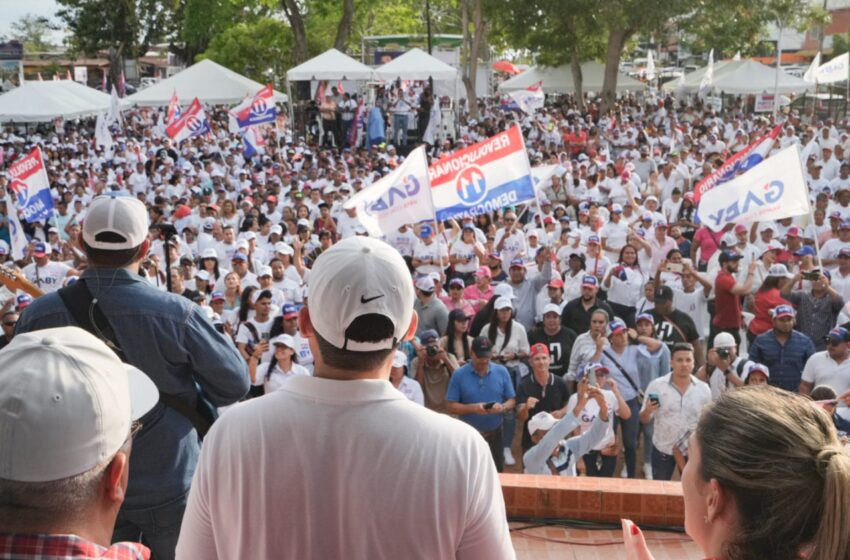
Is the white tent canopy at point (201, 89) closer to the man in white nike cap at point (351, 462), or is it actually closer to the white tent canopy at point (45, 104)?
the white tent canopy at point (45, 104)

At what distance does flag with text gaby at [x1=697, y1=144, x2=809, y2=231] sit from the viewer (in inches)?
406

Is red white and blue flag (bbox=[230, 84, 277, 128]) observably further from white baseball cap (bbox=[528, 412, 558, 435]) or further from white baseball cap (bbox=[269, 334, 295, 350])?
white baseball cap (bbox=[528, 412, 558, 435])

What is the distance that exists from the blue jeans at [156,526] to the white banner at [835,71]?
2670cm

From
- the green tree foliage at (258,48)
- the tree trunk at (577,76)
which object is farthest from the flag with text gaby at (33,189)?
the green tree foliage at (258,48)

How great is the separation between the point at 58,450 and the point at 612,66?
113 feet

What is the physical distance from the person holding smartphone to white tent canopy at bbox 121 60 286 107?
21.6 metres

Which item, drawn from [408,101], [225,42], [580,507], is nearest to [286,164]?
[408,101]

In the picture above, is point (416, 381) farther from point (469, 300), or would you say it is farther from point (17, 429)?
point (17, 429)

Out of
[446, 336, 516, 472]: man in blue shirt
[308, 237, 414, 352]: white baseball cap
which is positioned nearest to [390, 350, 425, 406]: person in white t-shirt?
[446, 336, 516, 472]: man in blue shirt

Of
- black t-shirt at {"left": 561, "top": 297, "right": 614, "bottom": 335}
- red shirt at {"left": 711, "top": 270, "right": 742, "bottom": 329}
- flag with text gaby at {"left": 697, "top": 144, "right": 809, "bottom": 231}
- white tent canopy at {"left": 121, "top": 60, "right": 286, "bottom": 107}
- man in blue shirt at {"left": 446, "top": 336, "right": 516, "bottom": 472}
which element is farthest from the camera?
white tent canopy at {"left": 121, "top": 60, "right": 286, "bottom": 107}

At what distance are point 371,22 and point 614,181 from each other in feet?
125

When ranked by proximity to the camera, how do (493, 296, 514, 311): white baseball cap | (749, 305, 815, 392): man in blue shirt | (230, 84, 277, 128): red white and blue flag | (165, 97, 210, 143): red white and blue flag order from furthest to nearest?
1. (165, 97, 210, 143): red white and blue flag
2. (230, 84, 277, 128): red white and blue flag
3. (493, 296, 514, 311): white baseball cap
4. (749, 305, 815, 392): man in blue shirt

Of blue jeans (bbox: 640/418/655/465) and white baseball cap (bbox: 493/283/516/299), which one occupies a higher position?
white baseball cap (bbox: 493/283/516/299)

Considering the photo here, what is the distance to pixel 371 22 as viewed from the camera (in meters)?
53.6
